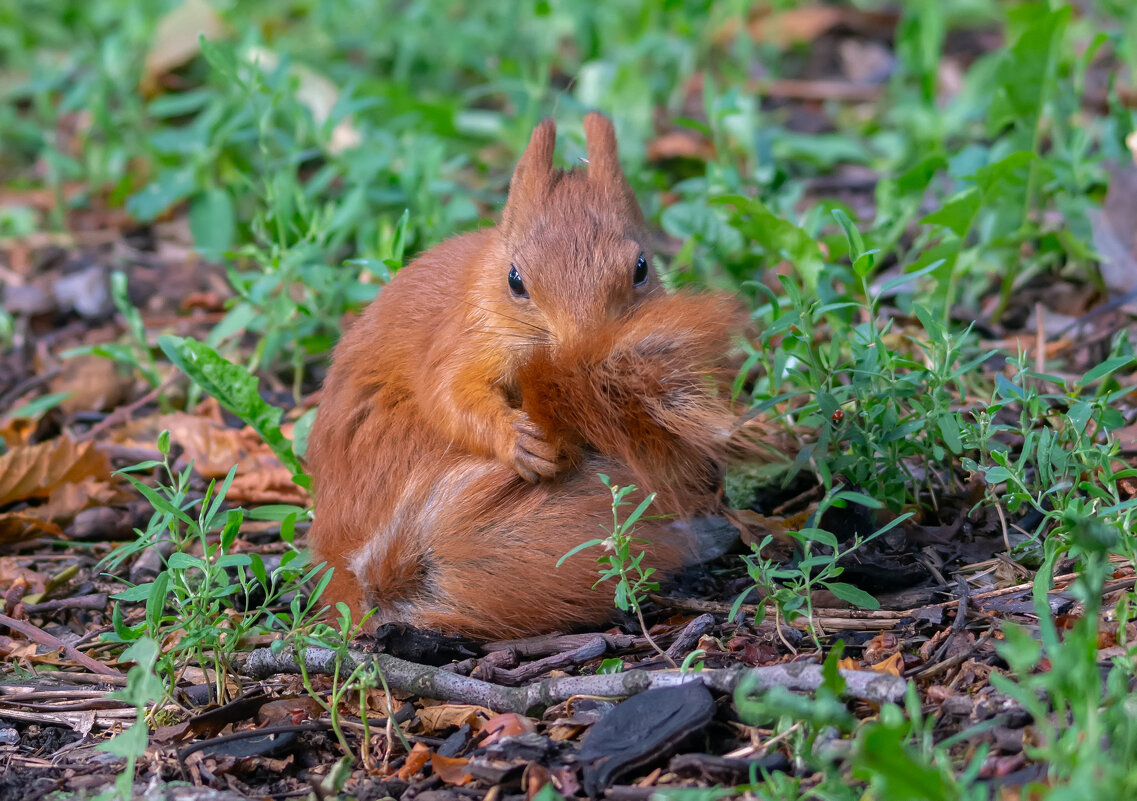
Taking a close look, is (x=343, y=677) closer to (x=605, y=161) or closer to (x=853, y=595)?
(x=853, y=595)

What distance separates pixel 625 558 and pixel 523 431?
0.42 metres

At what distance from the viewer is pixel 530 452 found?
2.72 m

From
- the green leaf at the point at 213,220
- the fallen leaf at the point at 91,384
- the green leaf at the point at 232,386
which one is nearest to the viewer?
the green leaf at the point at 232,386

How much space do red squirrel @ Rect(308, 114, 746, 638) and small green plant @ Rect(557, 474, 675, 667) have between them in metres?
0.06

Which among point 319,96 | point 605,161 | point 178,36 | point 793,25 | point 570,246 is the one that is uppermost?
point 178,36

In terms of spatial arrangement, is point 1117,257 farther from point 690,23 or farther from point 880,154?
point 690,23

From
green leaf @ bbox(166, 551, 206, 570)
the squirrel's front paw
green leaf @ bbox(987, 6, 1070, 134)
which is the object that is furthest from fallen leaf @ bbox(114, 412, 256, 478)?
green leaf @ bbox(987, 6, 1070, 134)

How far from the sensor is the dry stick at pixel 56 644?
9.18 ft

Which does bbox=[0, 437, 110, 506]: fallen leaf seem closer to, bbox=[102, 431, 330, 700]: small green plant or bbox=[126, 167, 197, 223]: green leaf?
bbox=[102, 431, 330, 700]: small green plant

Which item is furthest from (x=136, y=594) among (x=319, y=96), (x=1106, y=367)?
(x=319, y=96)

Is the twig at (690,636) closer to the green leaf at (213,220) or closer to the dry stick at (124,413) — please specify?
the dry stick at (124,413)

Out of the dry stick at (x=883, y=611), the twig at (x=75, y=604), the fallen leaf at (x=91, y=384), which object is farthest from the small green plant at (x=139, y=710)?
the fallen leaf at (x=91, y=384)

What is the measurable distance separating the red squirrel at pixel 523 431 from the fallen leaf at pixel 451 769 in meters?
0.50

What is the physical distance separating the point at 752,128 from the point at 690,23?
4.03 feet
